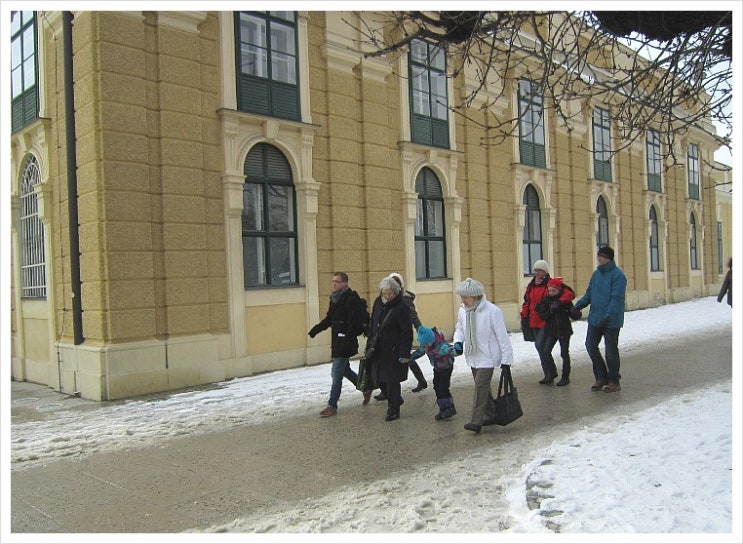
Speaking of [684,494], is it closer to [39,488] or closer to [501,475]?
[501,475]

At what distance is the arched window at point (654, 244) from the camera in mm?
25609

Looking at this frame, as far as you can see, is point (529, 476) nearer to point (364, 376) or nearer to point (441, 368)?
point (441, 368)

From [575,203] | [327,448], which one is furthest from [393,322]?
[575,203]

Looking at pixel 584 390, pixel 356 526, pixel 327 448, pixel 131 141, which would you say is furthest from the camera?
pixel 131 141

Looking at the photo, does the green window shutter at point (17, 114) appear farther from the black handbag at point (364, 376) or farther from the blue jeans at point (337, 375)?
the black handbag at point (364, 376)

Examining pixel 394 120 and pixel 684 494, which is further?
pixel 394 120

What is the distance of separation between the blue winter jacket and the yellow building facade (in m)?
1.91

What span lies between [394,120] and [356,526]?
10933mm

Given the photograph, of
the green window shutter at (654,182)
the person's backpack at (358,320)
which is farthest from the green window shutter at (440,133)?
the green window shutter at (654,182)

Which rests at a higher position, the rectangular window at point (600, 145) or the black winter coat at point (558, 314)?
the rectangular window at point (600, 145)

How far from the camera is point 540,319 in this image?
9297 millimetres

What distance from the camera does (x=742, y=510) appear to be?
409cm

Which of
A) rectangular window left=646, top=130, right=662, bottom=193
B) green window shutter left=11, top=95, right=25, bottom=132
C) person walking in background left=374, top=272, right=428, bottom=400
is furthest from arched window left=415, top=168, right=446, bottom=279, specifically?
rectangular window left=646, top=130, right=662, bottom=193

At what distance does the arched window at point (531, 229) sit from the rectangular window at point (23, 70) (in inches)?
491
